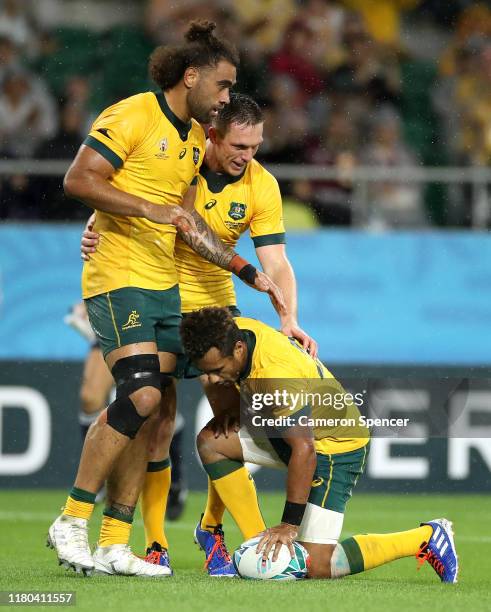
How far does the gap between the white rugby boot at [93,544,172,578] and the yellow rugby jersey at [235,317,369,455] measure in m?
0.83

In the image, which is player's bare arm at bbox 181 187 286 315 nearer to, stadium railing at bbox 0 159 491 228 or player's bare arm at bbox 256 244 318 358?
player's bare arm at bbox 256 244 318 358

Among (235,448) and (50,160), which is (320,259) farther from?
(235,448)

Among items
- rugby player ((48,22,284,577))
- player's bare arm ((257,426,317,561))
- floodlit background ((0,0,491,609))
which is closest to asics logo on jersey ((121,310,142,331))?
rugby player ((48,22,284,577))

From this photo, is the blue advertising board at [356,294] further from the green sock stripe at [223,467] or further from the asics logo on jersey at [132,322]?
the asics logo on jersey at [132,322]

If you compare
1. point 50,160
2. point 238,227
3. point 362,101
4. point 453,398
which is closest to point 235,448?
point 238,227

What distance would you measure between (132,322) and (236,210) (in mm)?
1066

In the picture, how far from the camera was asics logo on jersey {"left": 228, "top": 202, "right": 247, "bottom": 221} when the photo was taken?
6762mm

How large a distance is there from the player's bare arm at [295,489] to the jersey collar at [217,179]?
5.18 ft

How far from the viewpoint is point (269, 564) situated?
5.74 meters

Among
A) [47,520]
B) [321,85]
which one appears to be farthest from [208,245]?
[321,85]

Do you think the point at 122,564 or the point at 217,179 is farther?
the point at 217,179

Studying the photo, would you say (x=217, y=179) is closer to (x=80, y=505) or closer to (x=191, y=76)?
(x=191, y=76)

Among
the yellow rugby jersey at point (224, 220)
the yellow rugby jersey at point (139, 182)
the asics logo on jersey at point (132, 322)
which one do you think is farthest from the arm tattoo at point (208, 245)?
the asics logo on jersey at point (132, 322)

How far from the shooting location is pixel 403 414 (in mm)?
9922
